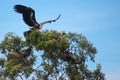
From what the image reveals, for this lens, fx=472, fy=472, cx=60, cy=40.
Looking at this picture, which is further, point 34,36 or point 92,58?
point 92,58

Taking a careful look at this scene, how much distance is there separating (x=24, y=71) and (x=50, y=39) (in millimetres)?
2698

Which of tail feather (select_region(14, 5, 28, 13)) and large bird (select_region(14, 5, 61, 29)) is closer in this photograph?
tail feather (select_region(14, 5, 28, 13))

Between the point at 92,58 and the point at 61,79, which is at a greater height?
the point at 92,58

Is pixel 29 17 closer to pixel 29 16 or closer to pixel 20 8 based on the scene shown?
pixel 29 16

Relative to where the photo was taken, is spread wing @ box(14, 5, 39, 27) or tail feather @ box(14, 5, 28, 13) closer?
tail feather @ box(14, 5, 28, 13)

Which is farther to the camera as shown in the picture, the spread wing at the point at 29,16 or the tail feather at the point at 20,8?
the spread wing at the point at 29,16

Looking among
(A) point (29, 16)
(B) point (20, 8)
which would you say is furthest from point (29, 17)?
(B) point (20, 8)

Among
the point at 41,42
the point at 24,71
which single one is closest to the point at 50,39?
the point at 41,42

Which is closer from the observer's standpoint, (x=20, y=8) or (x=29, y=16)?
(x=20, y=8)

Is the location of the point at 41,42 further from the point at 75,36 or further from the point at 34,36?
the point at 75,36

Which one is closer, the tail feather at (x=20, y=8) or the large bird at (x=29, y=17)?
the tail feather at (x=20, y=8)

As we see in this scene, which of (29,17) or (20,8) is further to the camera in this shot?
(29,17)

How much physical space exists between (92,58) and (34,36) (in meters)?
4.68

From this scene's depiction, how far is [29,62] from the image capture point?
3145 cm
